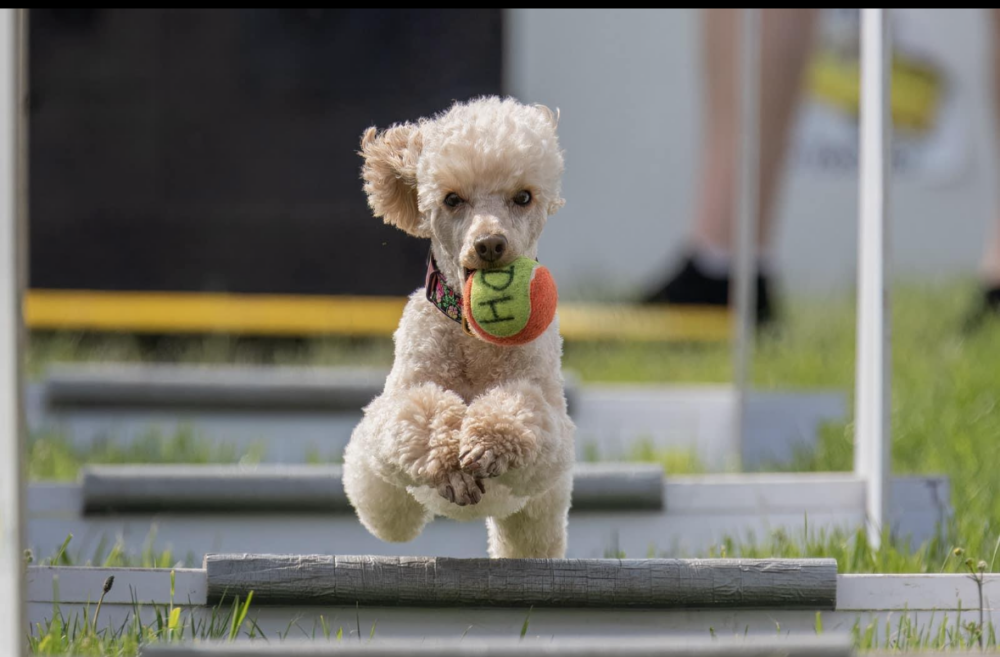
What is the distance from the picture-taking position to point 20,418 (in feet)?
4.00

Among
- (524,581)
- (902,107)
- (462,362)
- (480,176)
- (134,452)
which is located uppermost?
(902,107)

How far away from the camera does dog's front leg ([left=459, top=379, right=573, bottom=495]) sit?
1316mm

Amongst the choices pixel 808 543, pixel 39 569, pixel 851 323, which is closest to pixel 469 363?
pixel 39 569

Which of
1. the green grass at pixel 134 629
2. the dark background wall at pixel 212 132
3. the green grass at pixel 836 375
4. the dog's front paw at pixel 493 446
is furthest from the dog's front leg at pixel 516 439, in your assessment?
the dark background wall at pixel 212 132

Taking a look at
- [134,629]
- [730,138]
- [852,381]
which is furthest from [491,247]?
[730,138]

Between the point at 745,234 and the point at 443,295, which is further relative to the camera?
the point at 745,234

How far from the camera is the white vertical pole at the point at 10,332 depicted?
120cm

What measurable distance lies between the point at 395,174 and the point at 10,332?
1.64ft

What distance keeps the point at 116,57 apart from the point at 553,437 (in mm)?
3591

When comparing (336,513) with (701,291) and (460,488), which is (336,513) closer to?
(460,488)

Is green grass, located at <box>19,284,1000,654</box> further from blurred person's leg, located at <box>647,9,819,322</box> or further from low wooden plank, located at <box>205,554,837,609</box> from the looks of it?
blurred person's leg, located at <box>647,9,819,322</box>

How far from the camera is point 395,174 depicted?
1512 mm

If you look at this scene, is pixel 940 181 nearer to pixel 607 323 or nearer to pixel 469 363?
pixel 607 323

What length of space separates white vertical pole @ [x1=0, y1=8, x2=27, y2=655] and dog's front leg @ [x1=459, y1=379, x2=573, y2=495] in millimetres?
450
